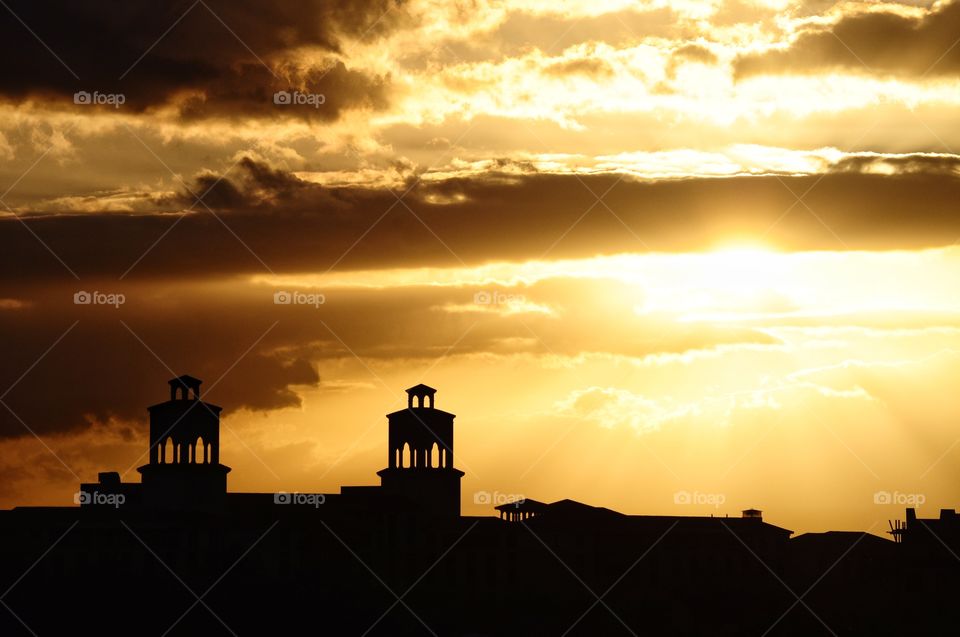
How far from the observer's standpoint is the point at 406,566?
88812 mm

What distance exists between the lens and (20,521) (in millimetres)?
85938

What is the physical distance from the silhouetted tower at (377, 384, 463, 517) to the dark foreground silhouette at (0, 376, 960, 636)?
0.33ft

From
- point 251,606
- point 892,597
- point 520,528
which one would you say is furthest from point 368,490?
point 892,597

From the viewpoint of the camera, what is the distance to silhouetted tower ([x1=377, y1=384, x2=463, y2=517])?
321 feet

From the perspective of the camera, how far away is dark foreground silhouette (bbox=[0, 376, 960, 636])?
8081 centimetres

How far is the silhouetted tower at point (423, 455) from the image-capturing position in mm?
97744

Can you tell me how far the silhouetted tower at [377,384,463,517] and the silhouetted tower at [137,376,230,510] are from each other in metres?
10.5

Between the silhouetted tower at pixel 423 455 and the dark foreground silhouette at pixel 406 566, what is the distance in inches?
3.9

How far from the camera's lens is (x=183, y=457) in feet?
299

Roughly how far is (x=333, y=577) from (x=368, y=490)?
29.8ft

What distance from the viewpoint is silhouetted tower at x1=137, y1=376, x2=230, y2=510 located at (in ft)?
296

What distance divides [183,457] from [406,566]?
12815mm

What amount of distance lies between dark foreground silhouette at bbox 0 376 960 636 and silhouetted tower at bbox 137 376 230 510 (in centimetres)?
9

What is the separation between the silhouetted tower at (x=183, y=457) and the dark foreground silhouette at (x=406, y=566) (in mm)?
92
